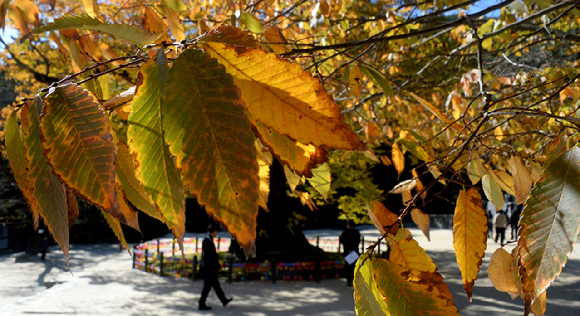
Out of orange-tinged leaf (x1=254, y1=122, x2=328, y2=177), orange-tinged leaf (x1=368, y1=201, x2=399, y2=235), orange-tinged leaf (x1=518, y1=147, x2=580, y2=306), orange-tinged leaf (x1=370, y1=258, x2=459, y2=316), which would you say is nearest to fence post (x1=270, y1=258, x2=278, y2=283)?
orange-tinged leaf (x1=368, y1=201, x2=399, y2=235)

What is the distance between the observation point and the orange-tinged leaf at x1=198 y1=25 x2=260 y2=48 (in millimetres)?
446

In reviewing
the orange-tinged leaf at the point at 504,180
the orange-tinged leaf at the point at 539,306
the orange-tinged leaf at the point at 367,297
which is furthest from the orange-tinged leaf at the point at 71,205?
the orange-tinged leaf at the point at 504,180

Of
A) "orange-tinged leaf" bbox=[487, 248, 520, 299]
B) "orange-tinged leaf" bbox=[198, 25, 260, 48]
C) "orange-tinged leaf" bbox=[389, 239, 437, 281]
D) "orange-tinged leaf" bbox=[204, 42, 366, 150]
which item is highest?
"orange-tinged leaf" bbox=[198, 25, 260, 48]

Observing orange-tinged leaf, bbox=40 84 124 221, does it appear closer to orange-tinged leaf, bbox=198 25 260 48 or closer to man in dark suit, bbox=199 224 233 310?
orange-tinged leaf, bbox=198 25 260 48

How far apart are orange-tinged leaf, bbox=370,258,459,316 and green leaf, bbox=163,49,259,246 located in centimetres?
35

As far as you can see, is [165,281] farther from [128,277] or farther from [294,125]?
[294,125]

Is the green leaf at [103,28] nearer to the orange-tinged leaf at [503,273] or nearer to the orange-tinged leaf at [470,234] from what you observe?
the orange-tinged leaf at [470,234]

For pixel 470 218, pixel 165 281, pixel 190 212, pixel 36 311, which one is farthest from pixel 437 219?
pixel 470 218

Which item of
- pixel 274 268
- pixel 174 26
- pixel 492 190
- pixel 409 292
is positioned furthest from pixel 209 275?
pixel 409 292

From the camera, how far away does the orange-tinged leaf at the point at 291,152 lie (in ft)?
1.44

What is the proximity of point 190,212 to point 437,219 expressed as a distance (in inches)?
489

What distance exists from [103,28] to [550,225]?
2.08 feet

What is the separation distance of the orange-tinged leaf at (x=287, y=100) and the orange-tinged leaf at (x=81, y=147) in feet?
0.46

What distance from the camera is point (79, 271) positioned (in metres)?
10.6
